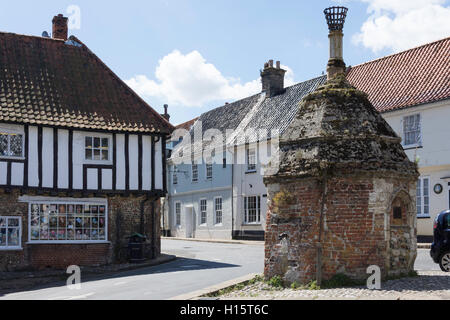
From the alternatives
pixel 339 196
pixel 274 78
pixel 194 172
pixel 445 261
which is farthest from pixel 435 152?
pixel 194 172

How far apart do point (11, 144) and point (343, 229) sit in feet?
42.4

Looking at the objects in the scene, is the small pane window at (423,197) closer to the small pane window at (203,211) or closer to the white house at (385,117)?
the white house at (385,117)

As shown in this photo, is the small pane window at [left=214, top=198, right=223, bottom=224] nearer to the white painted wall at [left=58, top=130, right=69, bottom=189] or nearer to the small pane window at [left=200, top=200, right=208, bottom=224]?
the small pane window at [left=200, top=200, right=208, bottom=224]

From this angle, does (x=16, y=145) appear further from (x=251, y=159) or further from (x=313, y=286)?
(x=251, y=159)

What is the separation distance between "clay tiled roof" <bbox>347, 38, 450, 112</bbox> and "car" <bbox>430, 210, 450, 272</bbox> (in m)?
10.2

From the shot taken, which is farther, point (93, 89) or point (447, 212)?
point (93, 89)

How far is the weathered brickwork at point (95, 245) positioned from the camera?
19453 millimetres

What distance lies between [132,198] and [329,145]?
11.8 metres

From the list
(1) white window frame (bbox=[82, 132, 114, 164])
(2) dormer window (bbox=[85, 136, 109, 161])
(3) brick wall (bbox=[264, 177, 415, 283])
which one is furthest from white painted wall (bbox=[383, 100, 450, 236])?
(3) brick wall (bbox=[264, 177, 415, 283])

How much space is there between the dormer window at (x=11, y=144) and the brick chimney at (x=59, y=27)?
22.9ft

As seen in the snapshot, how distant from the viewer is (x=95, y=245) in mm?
20859

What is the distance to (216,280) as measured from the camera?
1429 centimetres

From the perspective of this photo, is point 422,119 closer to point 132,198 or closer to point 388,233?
point 132,198
